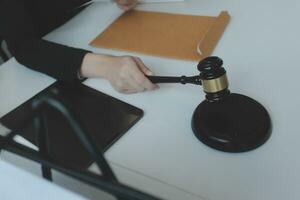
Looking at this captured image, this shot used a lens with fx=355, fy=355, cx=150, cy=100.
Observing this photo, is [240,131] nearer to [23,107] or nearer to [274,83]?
[274,83]

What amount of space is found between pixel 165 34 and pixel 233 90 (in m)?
0.31

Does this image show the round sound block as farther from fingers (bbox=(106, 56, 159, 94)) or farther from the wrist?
the wrist

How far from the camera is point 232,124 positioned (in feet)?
2.31

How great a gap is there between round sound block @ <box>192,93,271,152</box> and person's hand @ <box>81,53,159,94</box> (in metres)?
0.16

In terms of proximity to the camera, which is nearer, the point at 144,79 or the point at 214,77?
the point at 214,77

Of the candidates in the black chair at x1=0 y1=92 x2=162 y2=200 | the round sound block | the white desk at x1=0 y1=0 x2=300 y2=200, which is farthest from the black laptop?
the black chair at x1=0 y1=92 x2=162 y2=200

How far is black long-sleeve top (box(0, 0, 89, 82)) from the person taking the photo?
983mm

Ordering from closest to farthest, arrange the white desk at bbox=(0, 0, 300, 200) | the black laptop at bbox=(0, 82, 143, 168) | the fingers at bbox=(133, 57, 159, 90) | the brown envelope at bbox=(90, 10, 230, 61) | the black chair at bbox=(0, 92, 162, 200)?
the black chair at bbox=(0, 92, 162, 200)
the white desk at bbox=(0, 0, 300, 200)
the black laptop at bbox=(0, 82, 143, 168)
the fingers at bbox=(133, 57, 159, 90)
the brown envelope at bbox=(90, 10, 230, 61)

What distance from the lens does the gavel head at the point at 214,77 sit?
0.69 m

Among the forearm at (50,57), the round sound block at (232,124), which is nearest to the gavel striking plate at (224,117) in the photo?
the round sound block at (232,124)

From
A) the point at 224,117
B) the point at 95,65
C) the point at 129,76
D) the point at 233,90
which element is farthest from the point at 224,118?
the point at 95,65

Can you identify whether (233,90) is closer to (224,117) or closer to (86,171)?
(224,117)

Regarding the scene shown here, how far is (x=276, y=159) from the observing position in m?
0.65

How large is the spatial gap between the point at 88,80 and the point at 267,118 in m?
0.49
